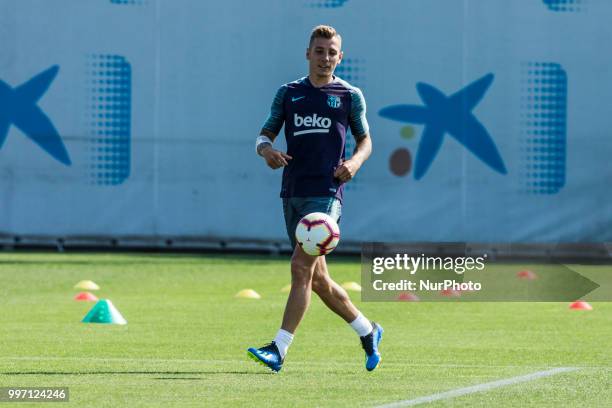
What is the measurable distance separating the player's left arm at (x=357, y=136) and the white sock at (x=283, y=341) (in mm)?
1058

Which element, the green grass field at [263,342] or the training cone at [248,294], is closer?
the green grass field at [263,342]

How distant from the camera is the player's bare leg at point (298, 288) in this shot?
31.3 feet

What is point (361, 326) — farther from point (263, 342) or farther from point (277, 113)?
point (263, 342)

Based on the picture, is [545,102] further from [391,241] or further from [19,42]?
[19,42]

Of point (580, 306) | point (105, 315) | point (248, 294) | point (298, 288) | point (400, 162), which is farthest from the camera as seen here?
point (400, 162)

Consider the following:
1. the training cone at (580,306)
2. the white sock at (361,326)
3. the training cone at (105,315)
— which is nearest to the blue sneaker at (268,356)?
the white sock at (361,326)

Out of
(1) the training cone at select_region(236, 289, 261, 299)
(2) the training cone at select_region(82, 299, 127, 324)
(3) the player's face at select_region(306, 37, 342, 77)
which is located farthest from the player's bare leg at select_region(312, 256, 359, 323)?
(1) the training cone at select_region(236, 289, 261, 299)

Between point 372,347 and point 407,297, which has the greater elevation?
point 372,347

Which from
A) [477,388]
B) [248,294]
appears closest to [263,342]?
[477,388]

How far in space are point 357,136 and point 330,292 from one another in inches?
41.9

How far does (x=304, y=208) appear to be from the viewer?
968 centimetres

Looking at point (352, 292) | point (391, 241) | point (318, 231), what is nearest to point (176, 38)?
point (391, 241)

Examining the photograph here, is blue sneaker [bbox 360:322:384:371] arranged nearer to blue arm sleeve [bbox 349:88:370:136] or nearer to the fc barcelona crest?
blue arm sleeve [bbox 349:88:370:136]

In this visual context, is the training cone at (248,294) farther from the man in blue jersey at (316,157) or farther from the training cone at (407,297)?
the man in blue jersey at (316,157)
